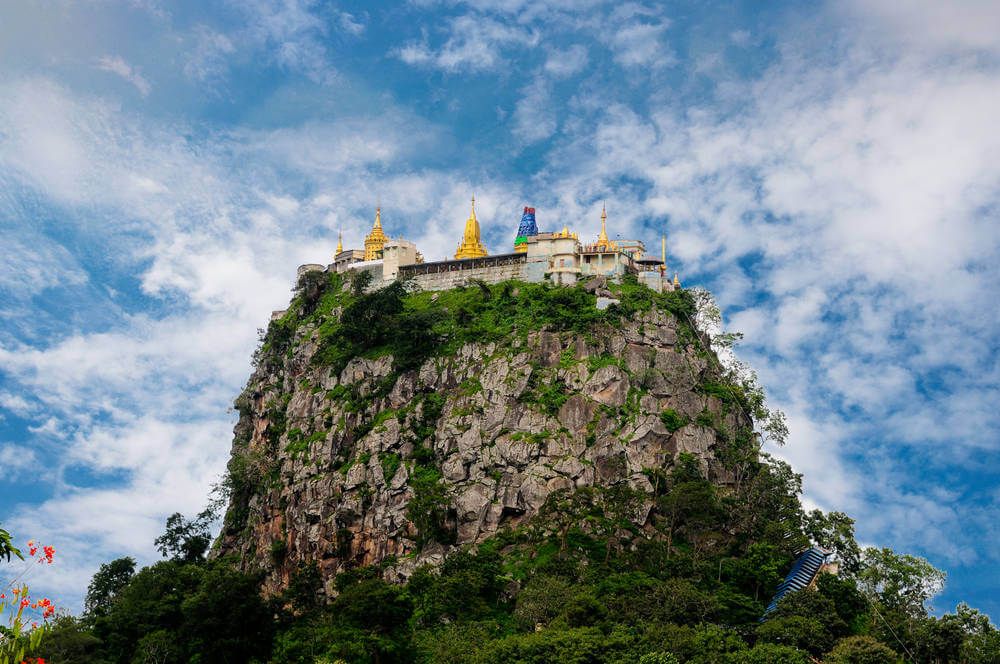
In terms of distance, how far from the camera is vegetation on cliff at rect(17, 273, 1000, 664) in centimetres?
6328

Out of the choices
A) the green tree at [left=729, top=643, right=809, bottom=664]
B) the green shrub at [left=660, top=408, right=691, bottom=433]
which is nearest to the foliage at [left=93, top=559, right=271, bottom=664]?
the green shrub at [left=660, top=408, right=691, bottom=433]

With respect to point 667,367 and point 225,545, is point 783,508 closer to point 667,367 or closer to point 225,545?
point 667,367

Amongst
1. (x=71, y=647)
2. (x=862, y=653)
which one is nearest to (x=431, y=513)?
(x=71, y=647)

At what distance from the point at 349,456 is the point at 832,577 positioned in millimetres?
41242

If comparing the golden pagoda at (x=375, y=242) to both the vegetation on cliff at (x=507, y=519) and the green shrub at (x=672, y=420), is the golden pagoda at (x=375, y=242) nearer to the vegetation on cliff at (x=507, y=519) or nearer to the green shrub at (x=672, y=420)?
the vegetation on cliff at (x=507, y=519)

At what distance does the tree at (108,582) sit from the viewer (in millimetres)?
93188

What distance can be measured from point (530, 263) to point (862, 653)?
172ft

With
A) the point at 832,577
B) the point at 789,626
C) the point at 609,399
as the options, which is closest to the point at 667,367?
the point at 609,399

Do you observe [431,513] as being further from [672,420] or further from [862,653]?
[862,653]

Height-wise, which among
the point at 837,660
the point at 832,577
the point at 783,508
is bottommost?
the point at 837,660

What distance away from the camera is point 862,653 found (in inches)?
2189

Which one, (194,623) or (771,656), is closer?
(771,656)

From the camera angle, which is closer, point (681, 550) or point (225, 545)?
point (681, 550)

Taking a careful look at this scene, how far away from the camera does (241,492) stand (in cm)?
9919
